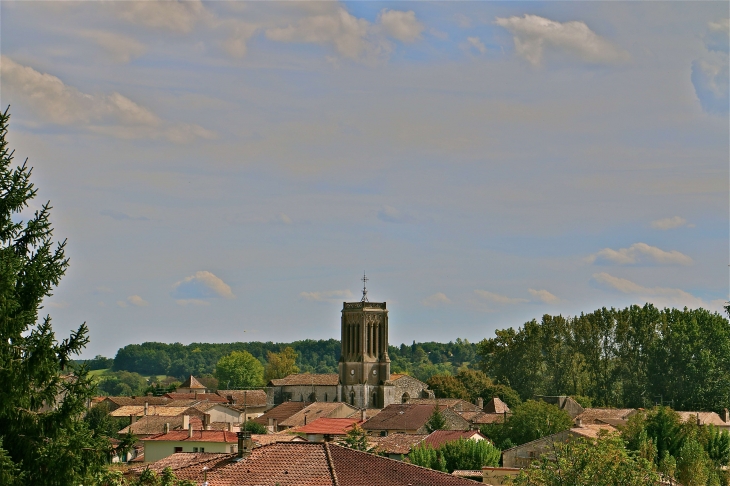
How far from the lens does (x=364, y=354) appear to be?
10525 cm

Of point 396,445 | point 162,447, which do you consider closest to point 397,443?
point 396,445

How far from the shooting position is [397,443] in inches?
2279

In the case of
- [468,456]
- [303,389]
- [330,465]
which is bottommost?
[330,465]

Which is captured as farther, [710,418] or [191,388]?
[191,388]

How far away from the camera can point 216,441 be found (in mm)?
55250

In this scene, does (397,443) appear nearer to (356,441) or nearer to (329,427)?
(356,441)

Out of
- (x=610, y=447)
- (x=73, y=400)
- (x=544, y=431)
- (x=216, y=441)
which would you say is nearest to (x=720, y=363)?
(x=544, y=431)

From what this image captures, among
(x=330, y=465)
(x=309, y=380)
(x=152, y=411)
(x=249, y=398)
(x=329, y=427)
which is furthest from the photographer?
(x=249, y=398)

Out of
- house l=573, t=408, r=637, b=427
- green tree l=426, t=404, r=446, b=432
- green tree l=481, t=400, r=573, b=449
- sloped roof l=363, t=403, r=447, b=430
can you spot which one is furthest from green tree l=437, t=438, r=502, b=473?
house l=573, t=408, r=637, b=427

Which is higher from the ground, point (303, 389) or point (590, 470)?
point (303, 389)

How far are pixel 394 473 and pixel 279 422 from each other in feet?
172

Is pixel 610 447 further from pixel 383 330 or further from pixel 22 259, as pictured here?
pixel 383 330

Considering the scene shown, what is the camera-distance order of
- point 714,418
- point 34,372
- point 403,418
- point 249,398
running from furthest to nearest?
1. point 249,398
2. point 403,418
3. point 714,418
4. point 34,372

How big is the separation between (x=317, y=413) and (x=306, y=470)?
54623mm
